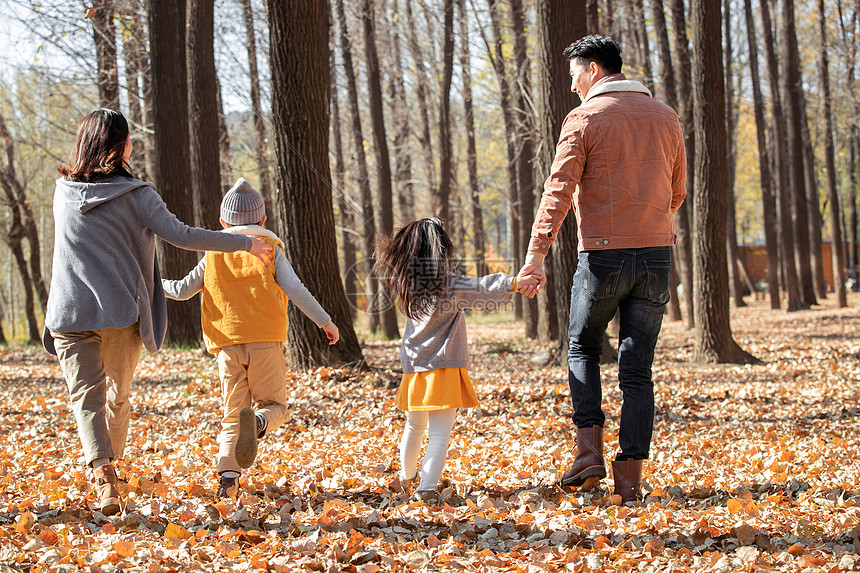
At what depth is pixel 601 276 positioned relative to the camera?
3.68 meters

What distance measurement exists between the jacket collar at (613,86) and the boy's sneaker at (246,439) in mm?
2357

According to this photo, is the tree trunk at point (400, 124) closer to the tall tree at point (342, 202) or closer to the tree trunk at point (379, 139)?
the tall tree at point (342, 202)

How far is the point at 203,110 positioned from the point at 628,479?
873cm

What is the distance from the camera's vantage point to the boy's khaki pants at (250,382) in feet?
13.3

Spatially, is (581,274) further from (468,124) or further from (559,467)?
(468,124)

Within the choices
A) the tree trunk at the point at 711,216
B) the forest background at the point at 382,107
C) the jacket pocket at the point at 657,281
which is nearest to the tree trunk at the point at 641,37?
the forest background at the point at 382,107

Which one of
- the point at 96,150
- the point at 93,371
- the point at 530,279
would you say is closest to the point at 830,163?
the point at 530,279

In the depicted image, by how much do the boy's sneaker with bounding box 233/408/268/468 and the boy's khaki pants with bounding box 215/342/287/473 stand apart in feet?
0.97

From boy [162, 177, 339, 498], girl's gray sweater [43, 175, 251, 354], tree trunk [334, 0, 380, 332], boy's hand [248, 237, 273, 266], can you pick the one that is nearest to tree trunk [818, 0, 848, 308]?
tree trunk [334, 0, 380, 332]

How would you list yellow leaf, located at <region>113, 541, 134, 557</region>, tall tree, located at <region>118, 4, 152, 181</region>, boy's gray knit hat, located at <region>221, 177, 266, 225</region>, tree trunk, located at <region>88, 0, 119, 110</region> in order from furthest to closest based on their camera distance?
tree trunk, located at <region>88, 0, 119, 110</region> < tall tree, located at <region>118, 4, 152, 181</region> < boy's gray knit hat, located at <region>221, 177, 266, 225</region> < yellow leaf, located at <region>113, 541, 134, 557</region>

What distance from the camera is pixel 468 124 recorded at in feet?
66.4

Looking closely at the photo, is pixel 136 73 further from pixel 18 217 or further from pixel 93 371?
pixel 93 371

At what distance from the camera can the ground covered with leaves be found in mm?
3043

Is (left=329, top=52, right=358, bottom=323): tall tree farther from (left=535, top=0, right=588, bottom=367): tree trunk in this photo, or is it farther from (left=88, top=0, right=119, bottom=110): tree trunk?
(left=535, top=0, right=588, bottom=367): tree trunk
